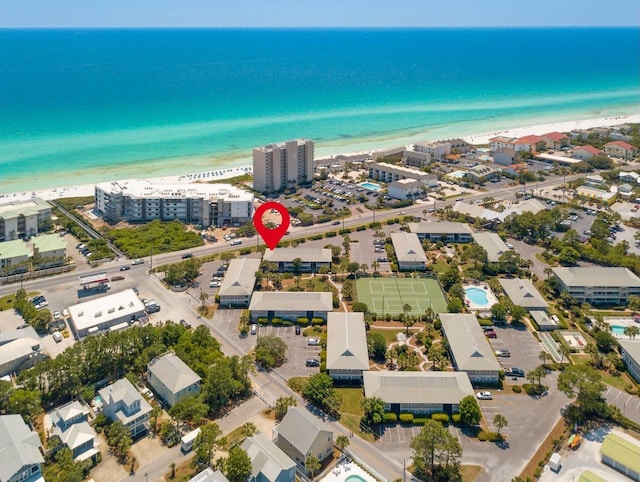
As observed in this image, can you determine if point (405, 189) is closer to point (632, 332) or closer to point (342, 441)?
point (632, 332)

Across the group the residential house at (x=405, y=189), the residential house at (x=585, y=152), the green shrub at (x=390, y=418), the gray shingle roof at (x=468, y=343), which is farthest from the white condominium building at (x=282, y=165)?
the green shrub at (x=390, y=418)

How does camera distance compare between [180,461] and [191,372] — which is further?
[191,372]

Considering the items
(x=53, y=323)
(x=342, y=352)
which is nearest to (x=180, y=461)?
(x=342, y=352)

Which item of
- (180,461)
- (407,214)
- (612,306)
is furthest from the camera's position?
(407,214)

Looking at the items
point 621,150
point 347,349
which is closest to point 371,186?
point 347,349

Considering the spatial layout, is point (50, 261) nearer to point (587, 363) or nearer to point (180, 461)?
point (180, 461)

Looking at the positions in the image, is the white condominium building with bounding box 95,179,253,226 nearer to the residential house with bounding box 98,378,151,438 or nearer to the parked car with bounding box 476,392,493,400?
the residential house with bounding box 98,378,151,438

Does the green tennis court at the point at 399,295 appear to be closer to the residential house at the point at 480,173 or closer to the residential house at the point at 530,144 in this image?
the residential house at the point at 480,173

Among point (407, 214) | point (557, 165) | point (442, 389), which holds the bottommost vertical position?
point (442, 389)
